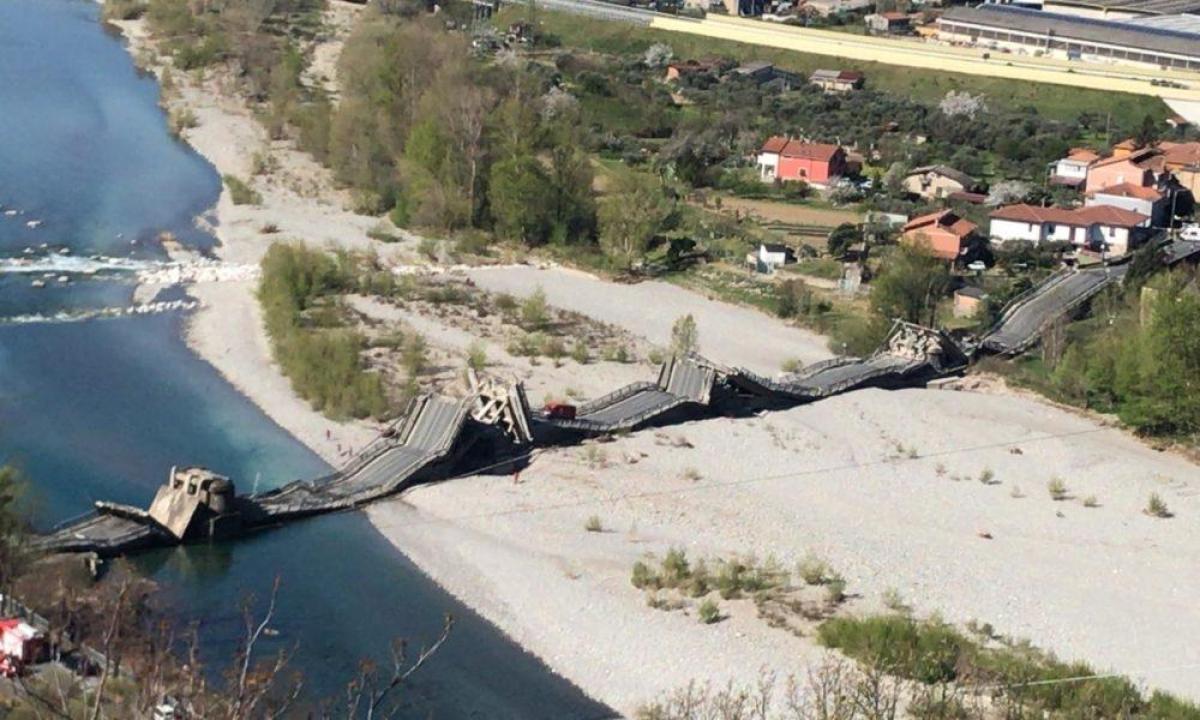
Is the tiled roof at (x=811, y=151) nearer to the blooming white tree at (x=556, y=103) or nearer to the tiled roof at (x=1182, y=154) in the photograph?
the blooming white tree at (x=556, y=103)

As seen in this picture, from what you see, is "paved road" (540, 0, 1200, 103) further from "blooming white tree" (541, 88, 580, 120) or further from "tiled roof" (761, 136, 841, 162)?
"tiled roof" (761, 136, 841, 162)

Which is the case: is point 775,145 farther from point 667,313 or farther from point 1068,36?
point 1068,36

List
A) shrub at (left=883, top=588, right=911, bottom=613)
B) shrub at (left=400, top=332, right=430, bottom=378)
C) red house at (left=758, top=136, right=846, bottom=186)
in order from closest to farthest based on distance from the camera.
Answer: shrub at (left=883, top=588, right=911, bottom=613)
shrub at (left=400, top=332, right=430, bottom=378)
red house at (left=758, top=136, right=846, bottom=186)

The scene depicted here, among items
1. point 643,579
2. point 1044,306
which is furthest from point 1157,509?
point 1044,306

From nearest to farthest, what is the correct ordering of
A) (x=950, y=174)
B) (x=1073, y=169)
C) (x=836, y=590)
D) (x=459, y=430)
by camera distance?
(x=836, y=590)
(x=459, y=430)
(x=950, y=174)
(x=1073, y=169)

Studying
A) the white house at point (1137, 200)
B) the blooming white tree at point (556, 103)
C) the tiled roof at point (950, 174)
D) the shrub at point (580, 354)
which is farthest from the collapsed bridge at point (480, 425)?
the blooming white tree at point (556, 103)

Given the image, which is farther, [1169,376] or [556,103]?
[556,103]

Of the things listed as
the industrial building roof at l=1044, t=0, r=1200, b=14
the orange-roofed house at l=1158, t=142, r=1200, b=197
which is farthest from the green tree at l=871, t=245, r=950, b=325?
the industrial building roof at l=1044, t=0, r=1200, b=14
